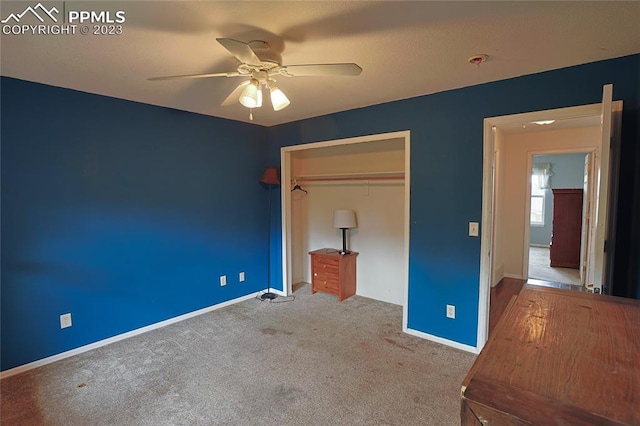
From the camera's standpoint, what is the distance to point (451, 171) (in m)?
2.95

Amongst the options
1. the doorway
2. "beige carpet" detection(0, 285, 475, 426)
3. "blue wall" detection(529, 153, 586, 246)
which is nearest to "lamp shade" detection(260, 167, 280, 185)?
"beige carpet" detection(0, 285, 475, 426)

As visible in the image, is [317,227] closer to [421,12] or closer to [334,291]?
[334,291]

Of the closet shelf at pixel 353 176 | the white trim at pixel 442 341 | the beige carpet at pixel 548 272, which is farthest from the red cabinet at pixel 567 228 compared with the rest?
the white trim at pixel 442 341

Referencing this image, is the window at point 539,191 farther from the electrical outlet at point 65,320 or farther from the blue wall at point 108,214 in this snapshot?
the electrical outlet at point 65,320

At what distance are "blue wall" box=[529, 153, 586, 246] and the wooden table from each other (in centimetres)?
729

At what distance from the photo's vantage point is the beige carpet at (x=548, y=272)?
17.3 ft

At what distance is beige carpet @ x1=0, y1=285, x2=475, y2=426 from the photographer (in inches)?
82.0

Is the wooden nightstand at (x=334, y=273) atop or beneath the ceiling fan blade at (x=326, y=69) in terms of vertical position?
beneath

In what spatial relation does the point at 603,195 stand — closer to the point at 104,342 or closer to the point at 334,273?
the point at 334,273

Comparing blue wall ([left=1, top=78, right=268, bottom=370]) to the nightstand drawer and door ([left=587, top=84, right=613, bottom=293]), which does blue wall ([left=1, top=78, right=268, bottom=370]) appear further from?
door ([left=587, top=84, right=613, bottom=293])

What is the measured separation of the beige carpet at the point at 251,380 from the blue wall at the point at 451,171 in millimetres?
437

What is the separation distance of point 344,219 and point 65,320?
10.0 ft

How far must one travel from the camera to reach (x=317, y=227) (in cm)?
494

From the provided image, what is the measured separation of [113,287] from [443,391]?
3036mm
